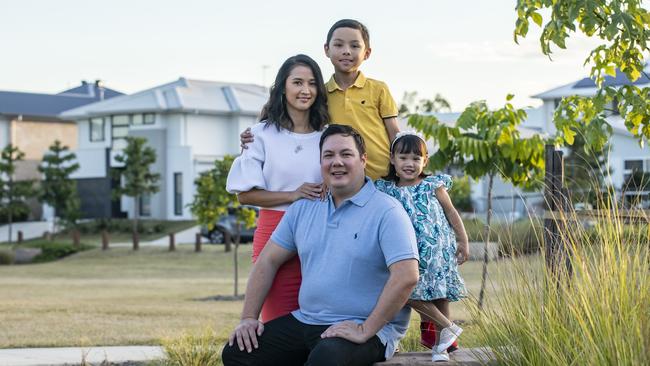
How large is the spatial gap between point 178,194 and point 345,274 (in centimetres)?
4327

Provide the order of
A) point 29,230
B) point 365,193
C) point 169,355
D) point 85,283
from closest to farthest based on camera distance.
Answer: point 365,193 → point 169,355 → point 85,283 → point 29,230

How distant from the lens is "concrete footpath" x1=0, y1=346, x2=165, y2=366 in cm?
789

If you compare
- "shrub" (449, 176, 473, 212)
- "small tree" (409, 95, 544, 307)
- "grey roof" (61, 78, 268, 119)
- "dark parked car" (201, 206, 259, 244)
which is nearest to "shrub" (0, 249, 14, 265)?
"dark parked car" (201, 206, 259, 244)

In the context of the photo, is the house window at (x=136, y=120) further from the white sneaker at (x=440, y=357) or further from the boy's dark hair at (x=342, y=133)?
the white sneaker at (x=440, y=357)

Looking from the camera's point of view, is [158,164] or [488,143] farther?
[158,164]

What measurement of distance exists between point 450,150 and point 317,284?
22.1 ft

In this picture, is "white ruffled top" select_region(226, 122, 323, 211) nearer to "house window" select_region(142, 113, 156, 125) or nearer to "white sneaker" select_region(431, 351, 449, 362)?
"white sneaker" select_region(431, 351, 449, 362)

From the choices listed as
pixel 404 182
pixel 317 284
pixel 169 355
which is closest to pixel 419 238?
pixel 404 182

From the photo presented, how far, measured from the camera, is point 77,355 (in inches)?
328

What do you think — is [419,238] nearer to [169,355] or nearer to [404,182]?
[404,182]

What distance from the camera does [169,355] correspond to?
725cm

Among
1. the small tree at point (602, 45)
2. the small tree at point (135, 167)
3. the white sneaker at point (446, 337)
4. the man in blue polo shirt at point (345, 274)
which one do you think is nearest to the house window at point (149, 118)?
the small tree at point (135, 167)

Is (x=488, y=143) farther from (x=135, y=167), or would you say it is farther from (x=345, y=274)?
(x=135, y=167)

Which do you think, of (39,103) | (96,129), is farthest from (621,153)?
(39,103)
